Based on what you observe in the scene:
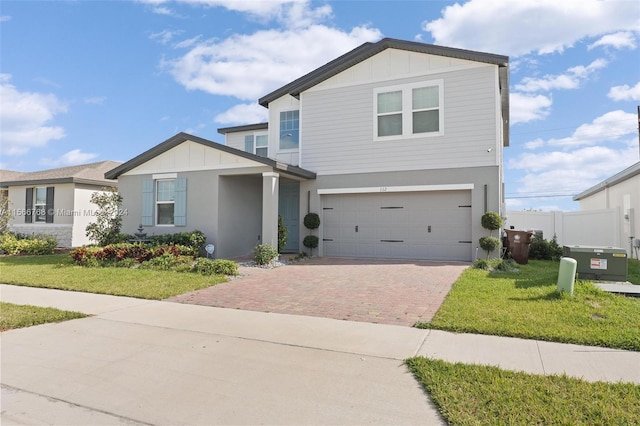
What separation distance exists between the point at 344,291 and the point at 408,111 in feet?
24.5

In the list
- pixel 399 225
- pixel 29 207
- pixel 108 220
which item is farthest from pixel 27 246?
pixel 399 225

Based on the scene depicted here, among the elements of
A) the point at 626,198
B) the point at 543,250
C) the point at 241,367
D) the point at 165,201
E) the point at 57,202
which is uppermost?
the point at 626,198

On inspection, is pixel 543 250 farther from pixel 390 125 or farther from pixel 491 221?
pixel 390 125

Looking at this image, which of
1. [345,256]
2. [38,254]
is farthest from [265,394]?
[38,254]

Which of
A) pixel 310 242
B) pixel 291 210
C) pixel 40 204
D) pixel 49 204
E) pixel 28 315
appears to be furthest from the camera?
pixel 40 204

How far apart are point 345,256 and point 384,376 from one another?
9941 millimetres

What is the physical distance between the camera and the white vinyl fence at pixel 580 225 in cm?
1571

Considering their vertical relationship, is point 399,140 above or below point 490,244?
above

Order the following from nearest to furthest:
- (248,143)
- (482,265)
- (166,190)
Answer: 1. (482,265)
2. (166,190)
3. (248,143)

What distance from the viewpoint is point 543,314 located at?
5809 mm

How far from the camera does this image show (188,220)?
1353cm

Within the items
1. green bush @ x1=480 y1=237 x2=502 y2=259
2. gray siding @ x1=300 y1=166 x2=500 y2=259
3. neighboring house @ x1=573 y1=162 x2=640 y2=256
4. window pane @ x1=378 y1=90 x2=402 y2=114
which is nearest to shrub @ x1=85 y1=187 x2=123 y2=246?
gray siding @ x1=300 y1=166 x2=500 y2=259

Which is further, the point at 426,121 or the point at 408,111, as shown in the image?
the point at 408,111

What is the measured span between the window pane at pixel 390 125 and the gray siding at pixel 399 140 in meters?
0.31
